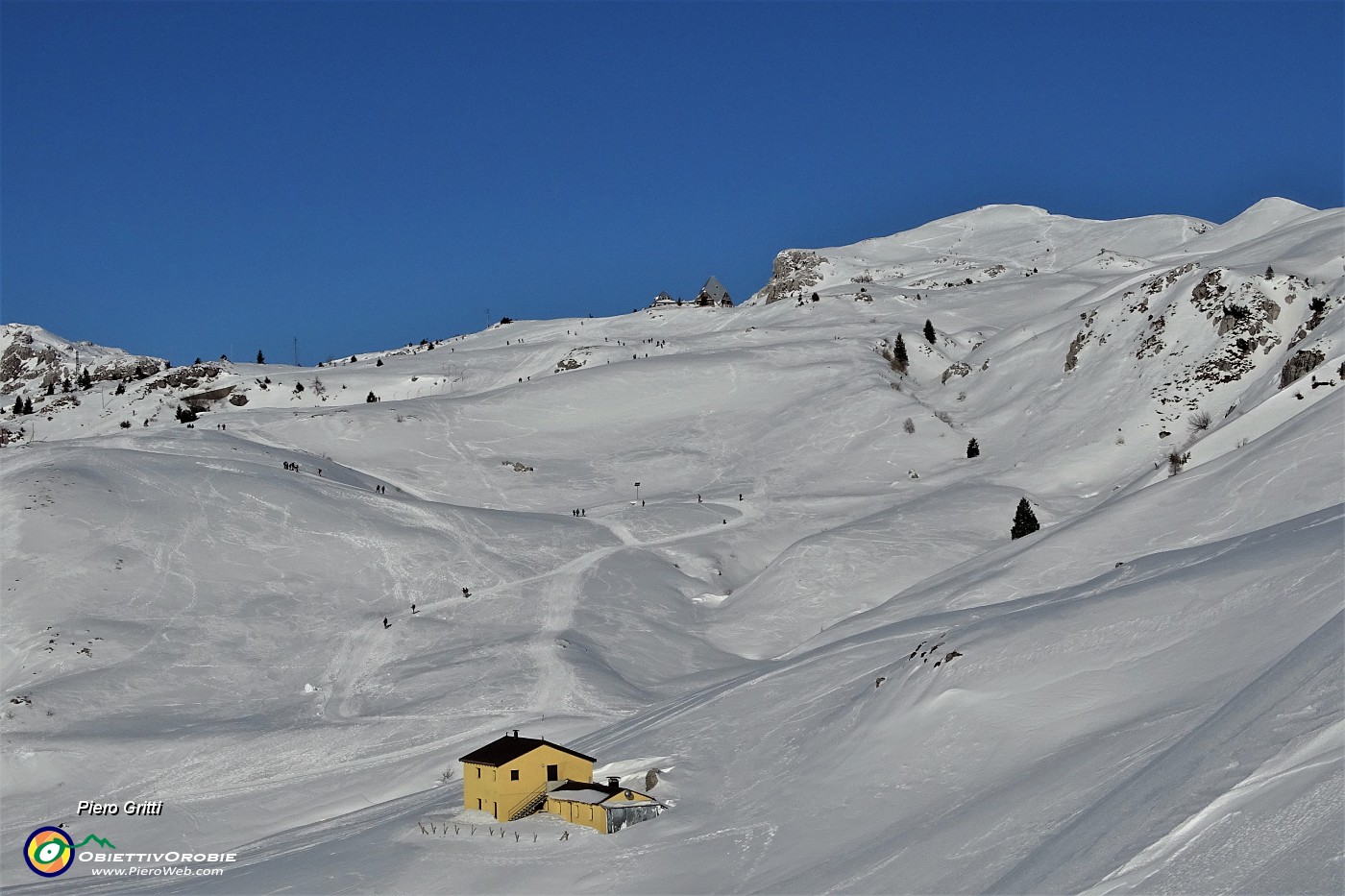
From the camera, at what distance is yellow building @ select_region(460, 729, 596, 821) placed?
32781 mm

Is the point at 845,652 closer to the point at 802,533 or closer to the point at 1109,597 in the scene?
the point at 1109,597

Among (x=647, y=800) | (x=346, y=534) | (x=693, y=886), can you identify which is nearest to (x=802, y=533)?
(x=346, y=534)

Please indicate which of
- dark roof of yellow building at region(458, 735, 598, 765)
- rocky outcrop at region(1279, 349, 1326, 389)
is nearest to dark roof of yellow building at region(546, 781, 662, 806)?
dark roof of yellow building at region(458, 735, 598, 765)

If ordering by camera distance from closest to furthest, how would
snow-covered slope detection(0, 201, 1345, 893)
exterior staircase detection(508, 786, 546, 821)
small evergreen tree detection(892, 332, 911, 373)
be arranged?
snow-covered slope detection(0, 201, 1345, 893)
exterior staircase detection(508, 786, 546, 821)
small evergreen tree detection(892, 332, 911, 373)

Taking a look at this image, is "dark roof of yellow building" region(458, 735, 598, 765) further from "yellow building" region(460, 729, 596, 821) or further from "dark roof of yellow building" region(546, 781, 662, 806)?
"dark roof of yellow building" region(546, 781, 662, 806)

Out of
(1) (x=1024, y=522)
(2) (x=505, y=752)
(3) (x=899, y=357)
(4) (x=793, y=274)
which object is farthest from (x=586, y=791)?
(4) (x=793, y=274)

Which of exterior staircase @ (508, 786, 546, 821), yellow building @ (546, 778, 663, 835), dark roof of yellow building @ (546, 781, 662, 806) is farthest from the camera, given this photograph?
exterior staircase @ (508, 786, 546, 821)

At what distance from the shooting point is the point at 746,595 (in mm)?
61469

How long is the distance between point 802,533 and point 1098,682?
43261 millimetres

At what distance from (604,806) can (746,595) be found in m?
31.2

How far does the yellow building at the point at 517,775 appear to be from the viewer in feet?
108

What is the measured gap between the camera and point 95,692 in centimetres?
4766

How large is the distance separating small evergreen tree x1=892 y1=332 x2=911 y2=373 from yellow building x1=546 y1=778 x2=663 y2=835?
66664 millimetres

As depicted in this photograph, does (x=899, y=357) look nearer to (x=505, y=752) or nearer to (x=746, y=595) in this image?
(x=746, y=595)
